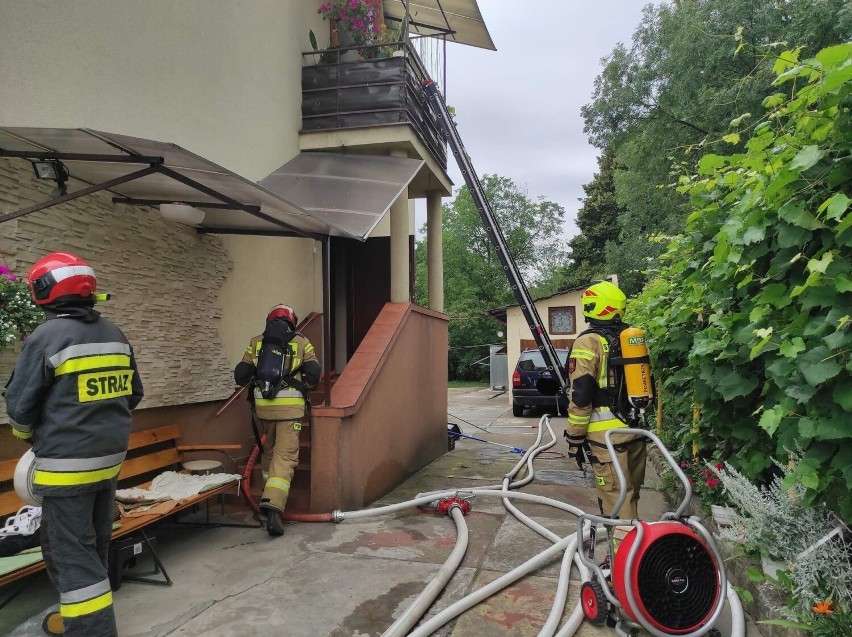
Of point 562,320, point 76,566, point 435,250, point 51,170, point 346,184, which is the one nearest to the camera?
point 76,566

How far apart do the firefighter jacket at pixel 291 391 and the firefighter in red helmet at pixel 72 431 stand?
195 cm

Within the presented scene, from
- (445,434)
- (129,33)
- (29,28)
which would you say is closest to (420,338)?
(445,434)

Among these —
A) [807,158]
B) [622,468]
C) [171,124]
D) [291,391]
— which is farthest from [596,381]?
[171,124]

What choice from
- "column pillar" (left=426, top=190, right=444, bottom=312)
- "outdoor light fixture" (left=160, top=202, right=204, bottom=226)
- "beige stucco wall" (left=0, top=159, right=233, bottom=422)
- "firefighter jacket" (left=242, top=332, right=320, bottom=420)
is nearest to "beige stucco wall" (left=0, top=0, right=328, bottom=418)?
"beige stucco wall" (left=0, top=159, right=233, bottom=422)

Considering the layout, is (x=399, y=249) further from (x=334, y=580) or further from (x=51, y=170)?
(x=334, y=580)

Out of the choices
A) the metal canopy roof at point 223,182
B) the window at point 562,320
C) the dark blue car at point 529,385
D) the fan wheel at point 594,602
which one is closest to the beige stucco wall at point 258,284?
the metal canopy roof at point 223,182

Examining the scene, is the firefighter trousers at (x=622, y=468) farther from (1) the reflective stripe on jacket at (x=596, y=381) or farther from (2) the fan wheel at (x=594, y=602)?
(2) the fan wheel at (x=594, y=602)

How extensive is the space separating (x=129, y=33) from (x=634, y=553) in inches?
211

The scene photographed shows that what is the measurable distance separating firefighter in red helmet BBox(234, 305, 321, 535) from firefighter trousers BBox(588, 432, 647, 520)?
2529 mm

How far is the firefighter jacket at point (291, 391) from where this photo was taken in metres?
5.18

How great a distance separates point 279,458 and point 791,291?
4089mm

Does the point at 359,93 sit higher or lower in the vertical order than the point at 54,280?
higher

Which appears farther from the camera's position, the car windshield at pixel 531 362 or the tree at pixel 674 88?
the car windshield at pixel 531 362

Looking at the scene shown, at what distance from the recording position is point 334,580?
393cm
